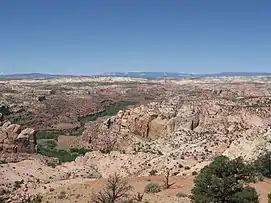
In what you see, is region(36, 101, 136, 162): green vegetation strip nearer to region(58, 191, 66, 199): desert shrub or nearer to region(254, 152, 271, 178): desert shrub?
region(58, 191, 66, 199): desert shrub

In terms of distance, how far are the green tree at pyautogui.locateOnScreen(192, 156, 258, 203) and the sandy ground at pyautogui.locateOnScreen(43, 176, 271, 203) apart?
152 inches

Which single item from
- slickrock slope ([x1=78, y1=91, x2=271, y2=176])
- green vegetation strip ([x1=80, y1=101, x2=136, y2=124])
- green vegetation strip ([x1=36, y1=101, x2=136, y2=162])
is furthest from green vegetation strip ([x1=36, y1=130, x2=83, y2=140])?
green vegetation strip ([x1=80, y1=101, x2=136, y2=124])

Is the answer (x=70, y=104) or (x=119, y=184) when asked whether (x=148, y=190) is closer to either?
(x=119, y=184)

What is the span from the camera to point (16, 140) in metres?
57.5

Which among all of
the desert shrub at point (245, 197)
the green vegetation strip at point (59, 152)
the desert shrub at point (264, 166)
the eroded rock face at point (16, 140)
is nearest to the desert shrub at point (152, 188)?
the desert shrub at point (245, 197)

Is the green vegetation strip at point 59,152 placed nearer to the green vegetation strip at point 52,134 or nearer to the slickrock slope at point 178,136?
the slickrock slope at point 178,136

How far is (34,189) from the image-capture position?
38.5 meters

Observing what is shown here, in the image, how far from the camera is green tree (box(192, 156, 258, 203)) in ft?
75.1

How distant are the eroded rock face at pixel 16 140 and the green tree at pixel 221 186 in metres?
37.8

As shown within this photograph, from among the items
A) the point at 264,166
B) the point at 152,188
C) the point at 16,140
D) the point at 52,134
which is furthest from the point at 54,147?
the point at 152,188

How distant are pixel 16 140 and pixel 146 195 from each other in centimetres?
3270

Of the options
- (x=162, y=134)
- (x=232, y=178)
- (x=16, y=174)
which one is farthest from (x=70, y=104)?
(x=232, y=178)

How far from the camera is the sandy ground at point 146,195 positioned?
1102 inches

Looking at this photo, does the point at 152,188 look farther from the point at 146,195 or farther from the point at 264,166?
the point at 264,166
